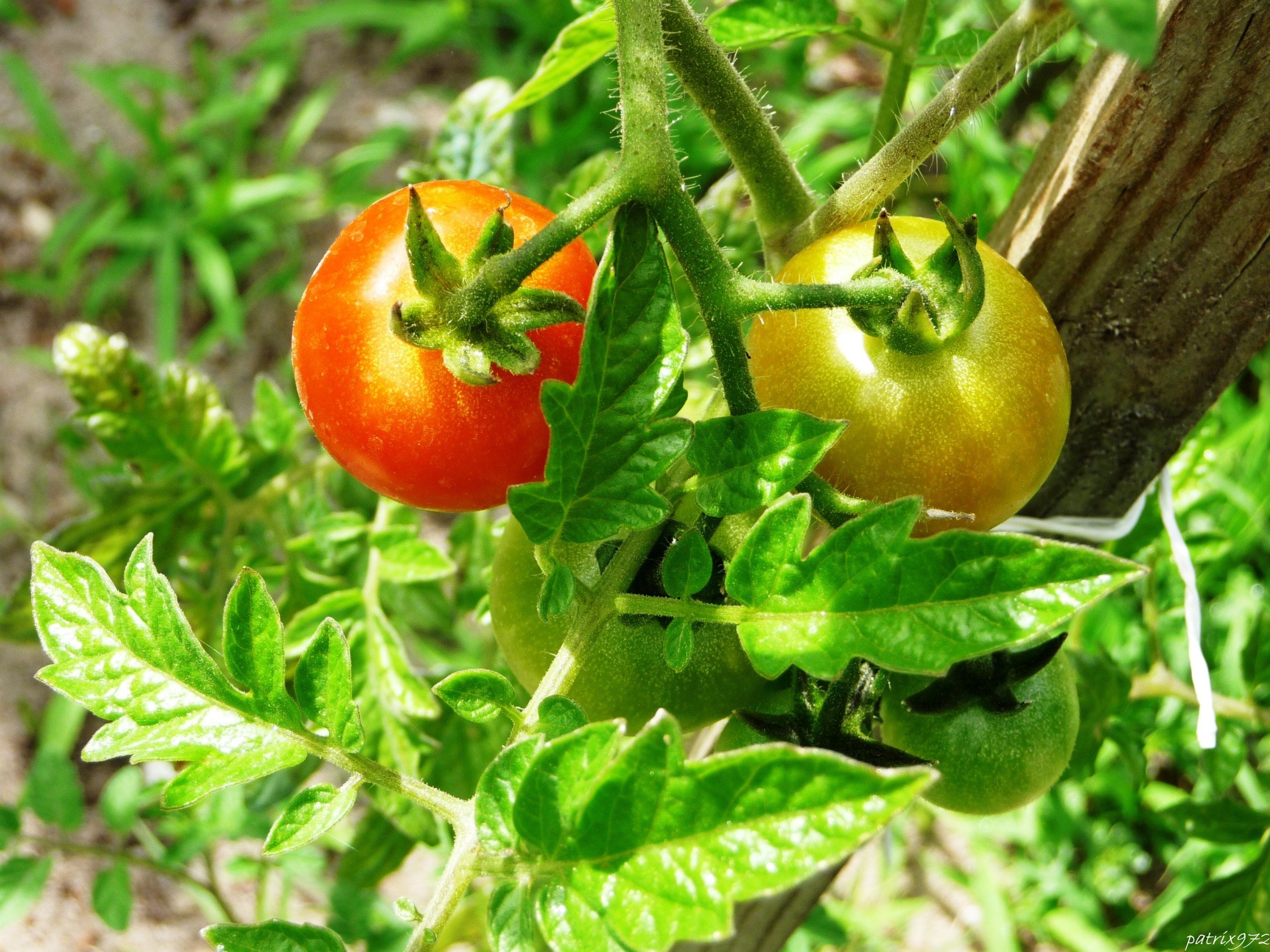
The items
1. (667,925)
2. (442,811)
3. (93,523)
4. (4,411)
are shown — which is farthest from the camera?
(4,411)

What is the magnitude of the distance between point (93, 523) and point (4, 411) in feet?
5.18

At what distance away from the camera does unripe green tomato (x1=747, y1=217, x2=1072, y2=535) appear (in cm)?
60

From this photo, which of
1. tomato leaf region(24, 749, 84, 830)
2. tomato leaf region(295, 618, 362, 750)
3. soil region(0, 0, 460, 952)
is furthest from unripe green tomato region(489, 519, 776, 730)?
soil region(0, 0, 460, 952)

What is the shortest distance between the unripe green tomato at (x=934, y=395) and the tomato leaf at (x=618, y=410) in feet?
0.35

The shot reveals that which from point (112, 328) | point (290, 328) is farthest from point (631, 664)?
point (112, 328)

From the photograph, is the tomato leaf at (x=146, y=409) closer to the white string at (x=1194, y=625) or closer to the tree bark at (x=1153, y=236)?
the tree bark at (x=1153, y=236)

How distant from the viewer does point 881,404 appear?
0.60 m

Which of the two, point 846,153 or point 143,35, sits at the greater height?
point 143,35

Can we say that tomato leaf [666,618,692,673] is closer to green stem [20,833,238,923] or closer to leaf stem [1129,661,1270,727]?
leaf stem [1129,661,1270,727]

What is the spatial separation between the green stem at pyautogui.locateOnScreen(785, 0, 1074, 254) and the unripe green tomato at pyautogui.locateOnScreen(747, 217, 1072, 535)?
56 millimetres

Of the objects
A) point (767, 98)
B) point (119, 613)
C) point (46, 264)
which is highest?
point (119, 613)

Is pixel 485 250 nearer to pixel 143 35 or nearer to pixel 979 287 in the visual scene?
pixel 979 287

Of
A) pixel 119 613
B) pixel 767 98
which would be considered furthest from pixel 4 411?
pixel 119 613

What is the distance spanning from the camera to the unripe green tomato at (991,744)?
2.48 ft
